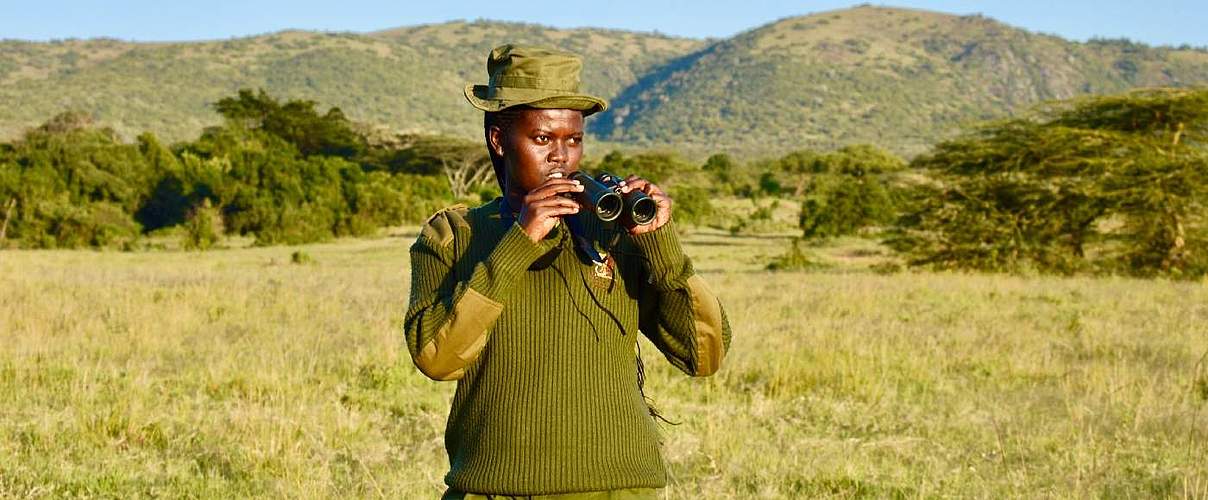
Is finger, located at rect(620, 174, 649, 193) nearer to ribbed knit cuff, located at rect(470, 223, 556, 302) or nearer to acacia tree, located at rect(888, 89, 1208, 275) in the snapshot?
ribbed knit cuff, located at rect(470, 223, 556, 302)

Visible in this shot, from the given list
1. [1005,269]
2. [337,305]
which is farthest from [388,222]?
[337,305]

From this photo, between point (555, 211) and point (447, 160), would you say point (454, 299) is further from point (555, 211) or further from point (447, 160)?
point (447, 160)

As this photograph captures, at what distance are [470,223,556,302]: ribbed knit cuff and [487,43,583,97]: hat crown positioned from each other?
31 cm

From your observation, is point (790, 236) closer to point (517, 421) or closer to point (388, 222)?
point (388, 222)

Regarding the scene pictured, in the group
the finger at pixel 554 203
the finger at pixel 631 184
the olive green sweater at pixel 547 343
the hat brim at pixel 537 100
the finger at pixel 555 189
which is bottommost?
the olive green sweater at pixel 547 343

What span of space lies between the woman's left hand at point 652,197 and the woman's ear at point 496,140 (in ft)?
1.19

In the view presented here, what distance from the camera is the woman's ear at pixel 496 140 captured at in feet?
7.13

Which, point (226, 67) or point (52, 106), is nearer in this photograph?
point (52, 106)

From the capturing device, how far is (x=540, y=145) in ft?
6.88

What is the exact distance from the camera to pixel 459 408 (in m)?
2.15

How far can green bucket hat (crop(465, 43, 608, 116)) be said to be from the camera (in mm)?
2037

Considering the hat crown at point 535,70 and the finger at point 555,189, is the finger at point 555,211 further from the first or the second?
the hat crown at point 535,70

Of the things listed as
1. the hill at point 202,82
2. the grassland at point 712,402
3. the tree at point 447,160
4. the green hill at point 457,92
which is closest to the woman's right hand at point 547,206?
the grassland at point 712,402

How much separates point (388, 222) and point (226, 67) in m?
162
